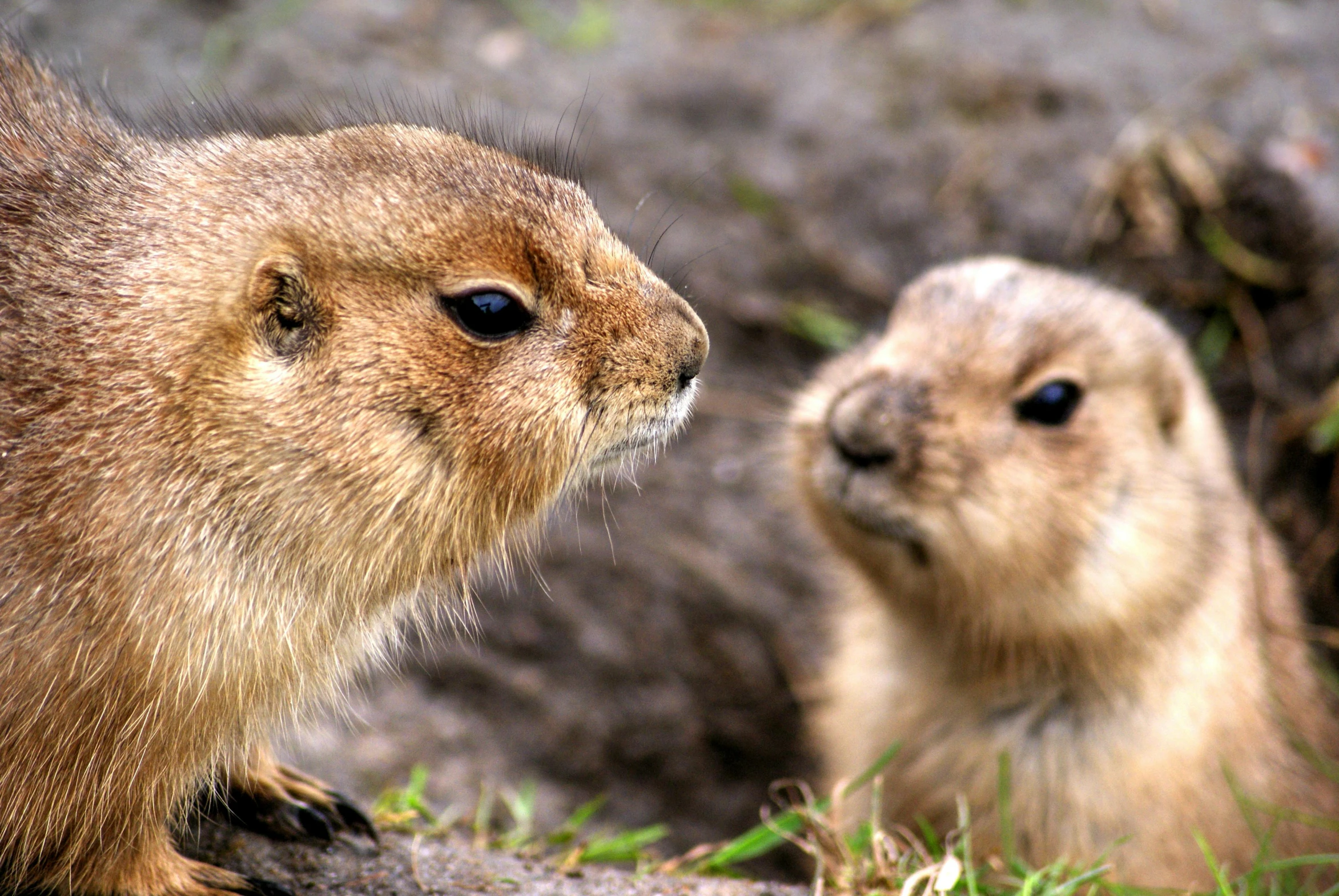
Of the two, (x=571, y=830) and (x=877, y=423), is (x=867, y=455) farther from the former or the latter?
(x=571, y=830)

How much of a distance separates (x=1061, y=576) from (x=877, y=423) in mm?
824

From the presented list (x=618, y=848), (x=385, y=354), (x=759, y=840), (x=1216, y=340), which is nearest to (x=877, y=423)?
(x=759, y=840)

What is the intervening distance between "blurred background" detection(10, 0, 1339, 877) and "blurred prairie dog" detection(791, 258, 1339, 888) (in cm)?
100

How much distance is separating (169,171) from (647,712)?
→ 395 cm

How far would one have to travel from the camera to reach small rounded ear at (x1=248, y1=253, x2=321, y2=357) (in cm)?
253

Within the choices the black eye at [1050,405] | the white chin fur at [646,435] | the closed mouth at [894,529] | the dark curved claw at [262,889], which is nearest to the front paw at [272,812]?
the dark curved claw at [262,889]

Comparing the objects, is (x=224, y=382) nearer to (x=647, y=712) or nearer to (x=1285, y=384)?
(x=647, y=712)

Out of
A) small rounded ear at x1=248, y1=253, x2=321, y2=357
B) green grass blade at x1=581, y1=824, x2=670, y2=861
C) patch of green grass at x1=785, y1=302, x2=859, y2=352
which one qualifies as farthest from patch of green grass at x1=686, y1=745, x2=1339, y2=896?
patch of green grass at x1=785, y1=302, x2=859, y2=352

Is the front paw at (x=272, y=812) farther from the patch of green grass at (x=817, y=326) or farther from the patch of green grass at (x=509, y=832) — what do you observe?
the patch of green grass at (x=817, y=326)

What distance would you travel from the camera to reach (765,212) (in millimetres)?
6859

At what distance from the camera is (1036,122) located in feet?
23.3

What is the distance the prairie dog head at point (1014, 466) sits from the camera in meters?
4.11

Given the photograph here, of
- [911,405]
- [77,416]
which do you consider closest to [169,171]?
[77,416]

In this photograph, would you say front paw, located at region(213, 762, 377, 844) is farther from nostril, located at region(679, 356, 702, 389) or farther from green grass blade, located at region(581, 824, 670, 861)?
nostril, located at region(679, 356, 702, 389)
